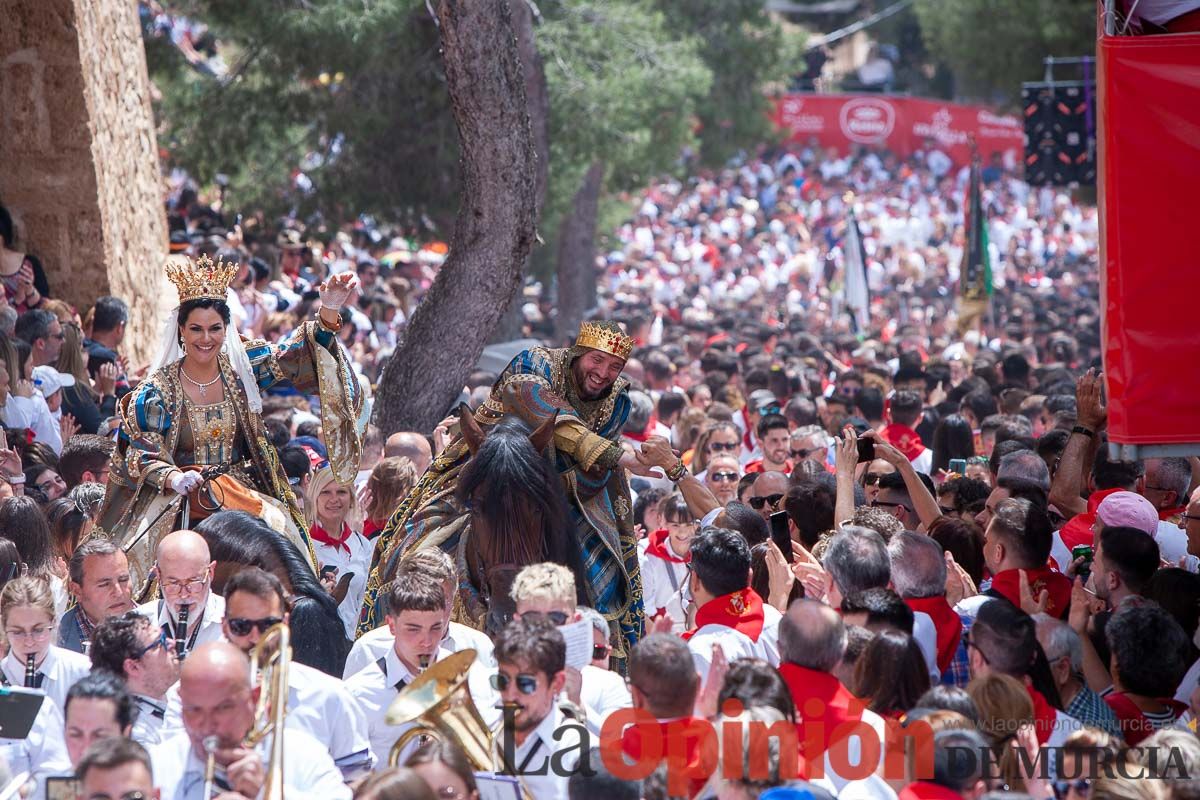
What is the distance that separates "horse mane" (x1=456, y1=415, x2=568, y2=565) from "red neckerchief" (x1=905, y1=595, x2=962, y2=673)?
4.97ft

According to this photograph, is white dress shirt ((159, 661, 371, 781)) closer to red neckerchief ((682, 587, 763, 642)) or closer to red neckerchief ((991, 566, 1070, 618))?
red neckerchief ((682, 587, 763, 642))

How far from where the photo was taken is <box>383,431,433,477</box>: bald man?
9438mm

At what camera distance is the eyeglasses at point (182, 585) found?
629 cm

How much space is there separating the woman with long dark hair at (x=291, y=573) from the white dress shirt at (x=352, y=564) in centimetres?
135

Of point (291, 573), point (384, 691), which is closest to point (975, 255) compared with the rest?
point (291, 573)

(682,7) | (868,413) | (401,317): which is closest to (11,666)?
(868,413)

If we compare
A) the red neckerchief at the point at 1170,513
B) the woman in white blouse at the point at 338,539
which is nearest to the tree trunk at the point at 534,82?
the woman in white blouse at the point at 338,539

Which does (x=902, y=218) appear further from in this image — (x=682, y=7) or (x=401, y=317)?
(x=401, y=317)

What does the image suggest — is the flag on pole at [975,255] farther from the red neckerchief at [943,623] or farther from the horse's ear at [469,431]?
the red neckerchief at [943,623]

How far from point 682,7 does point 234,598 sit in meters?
22.5

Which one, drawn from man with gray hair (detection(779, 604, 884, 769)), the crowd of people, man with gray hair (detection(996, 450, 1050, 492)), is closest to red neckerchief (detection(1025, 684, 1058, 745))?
the crowd of people

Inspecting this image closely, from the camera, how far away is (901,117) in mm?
47812

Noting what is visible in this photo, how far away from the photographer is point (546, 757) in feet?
16.3

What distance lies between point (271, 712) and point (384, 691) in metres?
1.10
